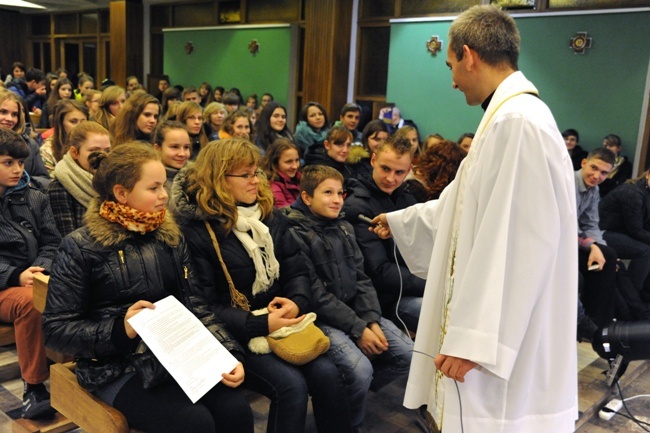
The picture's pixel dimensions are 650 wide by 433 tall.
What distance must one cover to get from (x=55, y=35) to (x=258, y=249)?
1652 centimetres

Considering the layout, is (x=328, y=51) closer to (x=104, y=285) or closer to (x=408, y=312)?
(x=408, y=312)

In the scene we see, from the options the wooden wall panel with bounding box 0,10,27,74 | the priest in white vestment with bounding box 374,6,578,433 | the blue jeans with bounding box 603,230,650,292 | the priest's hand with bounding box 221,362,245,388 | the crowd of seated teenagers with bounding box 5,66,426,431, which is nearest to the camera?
the priest in white vestment with bounding box 374,6,578,433

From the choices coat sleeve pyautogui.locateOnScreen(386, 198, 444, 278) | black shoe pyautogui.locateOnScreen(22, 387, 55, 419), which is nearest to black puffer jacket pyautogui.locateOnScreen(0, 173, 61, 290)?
black shoe pyautogui.locateOnScreen(22, 387, 55, 419)

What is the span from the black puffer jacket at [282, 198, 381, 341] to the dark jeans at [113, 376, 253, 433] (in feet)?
2.29

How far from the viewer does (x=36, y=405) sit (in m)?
2.50

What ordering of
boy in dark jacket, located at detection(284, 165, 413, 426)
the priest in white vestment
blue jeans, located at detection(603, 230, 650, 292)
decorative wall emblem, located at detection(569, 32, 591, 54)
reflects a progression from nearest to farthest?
1. the priest in white vestment
2. boy in dark jacket, located at detection(284, 165, 413, 426)
3. blue jeans, located at detection(603, 230, 650, 292)
4. decorative wall emblem, located at detection(569, 32, 591, 54)

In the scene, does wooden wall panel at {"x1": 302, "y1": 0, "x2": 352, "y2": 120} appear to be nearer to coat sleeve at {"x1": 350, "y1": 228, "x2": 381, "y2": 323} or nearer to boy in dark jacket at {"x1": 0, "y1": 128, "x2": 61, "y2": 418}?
coat sleeve at {"x1": 350, "y1": 228, "x2": 381, "y2": 323}

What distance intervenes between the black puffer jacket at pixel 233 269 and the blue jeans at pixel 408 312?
0.65m

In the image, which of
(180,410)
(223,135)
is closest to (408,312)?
(180,410)

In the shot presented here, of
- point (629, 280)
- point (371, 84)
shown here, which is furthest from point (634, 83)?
point (371, 84)

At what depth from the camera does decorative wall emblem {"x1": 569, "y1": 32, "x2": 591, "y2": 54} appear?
671 centimetres

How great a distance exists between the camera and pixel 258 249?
238 centimetres

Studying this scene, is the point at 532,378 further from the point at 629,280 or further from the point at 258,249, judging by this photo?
the point at 629,280

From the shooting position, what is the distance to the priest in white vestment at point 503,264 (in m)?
1.69
